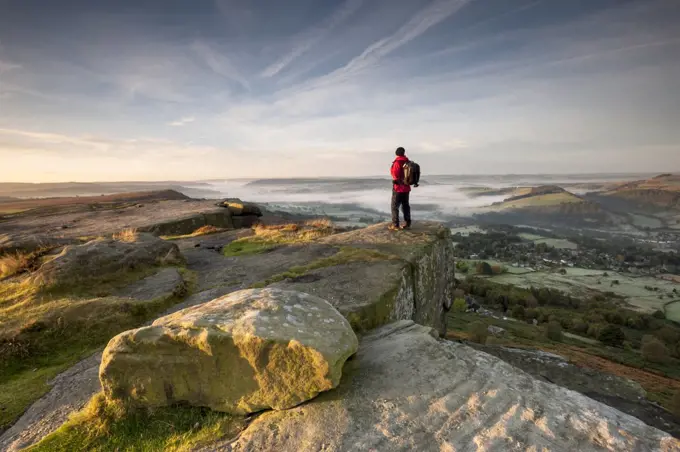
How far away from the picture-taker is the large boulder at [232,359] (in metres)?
4.49

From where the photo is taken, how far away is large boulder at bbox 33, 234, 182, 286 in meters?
9.59

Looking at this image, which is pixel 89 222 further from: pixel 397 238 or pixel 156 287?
pixel 397 238

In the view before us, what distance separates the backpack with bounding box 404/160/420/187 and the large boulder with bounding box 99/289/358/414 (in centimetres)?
723

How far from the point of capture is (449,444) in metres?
3.77

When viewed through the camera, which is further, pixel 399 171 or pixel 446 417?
pixel 399 171

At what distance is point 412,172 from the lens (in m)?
11.1

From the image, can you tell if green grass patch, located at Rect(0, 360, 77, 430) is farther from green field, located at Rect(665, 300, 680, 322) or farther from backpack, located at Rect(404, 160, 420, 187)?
green field, located at Rect(665, 300, 680, 322)

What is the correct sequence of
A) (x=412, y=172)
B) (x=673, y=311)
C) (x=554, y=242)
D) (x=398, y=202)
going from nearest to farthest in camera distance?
(x=412, y=172) < (x=398, y=202) < (x=673, y=311) < (x=554, y=242)

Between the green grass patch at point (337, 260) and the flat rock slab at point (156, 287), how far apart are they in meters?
2.76

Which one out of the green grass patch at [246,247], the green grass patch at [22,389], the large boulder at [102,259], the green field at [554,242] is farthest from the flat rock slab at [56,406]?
the green field at [554,242]

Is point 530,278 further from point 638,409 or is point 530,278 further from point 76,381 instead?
point 76,381

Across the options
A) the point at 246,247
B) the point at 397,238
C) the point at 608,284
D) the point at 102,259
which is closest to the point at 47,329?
the point at 102,259

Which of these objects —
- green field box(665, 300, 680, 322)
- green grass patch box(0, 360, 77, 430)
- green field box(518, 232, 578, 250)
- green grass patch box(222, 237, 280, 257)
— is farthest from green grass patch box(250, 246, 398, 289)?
green field box(518, 232, 578, 250)

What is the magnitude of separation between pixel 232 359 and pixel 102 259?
863cm
